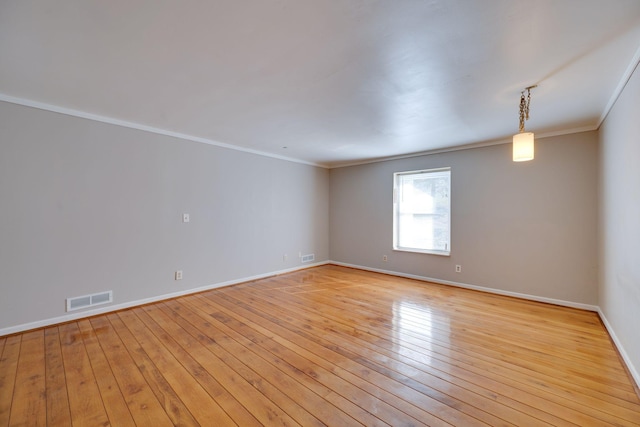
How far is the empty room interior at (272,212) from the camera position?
1673mm

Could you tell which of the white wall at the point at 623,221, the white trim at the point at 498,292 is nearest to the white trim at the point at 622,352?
the white wall at the point at 623,221

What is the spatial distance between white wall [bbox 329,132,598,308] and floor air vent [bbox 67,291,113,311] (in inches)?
180

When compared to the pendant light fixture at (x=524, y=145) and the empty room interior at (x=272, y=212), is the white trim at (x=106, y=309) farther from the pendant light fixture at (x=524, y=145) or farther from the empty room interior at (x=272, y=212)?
the pendant light fixture at (x=524, y=145)

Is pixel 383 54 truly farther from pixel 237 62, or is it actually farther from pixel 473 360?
pixel 473 360

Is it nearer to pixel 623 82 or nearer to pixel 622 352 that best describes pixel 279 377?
pixel 622 352

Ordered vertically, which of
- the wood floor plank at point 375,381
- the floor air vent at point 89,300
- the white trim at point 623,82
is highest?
the white trim at point 623,82

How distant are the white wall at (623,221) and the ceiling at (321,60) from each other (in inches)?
11.0

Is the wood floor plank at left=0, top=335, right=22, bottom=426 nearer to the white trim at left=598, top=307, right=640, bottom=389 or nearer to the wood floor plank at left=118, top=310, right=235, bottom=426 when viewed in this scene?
the wood floor plank at left=118, top=310, right=235, bottom=426

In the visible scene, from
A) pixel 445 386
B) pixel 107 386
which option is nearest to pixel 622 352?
pixel 445 386

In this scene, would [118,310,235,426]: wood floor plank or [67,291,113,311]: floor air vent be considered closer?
[118,310,235,426]: wood floor plank

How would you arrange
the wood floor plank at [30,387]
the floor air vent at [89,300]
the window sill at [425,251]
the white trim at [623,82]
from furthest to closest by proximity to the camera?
the window sill at [425,251]
the floor air vent at [89,300]
the white trim at [623,82]
the wood floor plank at [30,387]

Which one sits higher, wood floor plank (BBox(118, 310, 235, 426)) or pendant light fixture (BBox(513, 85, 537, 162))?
pendant light fixture (BBox(513, 85, 537, 162))

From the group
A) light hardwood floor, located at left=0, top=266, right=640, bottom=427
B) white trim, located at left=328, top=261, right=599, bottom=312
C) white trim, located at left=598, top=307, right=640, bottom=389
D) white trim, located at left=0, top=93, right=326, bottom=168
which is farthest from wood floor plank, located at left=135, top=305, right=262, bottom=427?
white trim, located at left=328, top=261, right=599, bottom=312

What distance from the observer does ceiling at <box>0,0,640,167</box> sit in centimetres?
150
